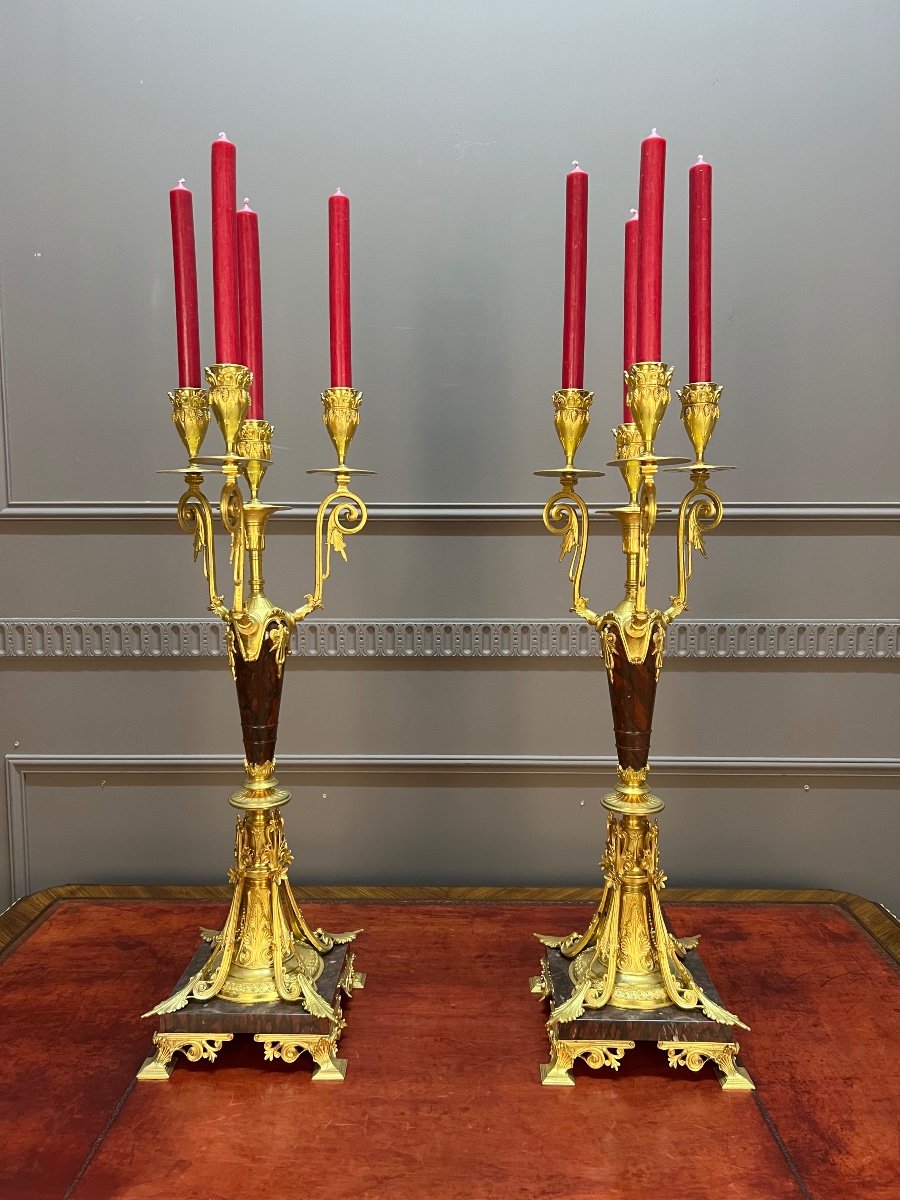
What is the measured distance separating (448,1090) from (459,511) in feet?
2.33

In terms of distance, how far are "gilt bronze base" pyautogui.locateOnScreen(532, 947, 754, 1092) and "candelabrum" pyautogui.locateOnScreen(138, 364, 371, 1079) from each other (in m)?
0.21

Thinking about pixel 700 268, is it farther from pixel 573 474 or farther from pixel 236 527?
pixel 236 527

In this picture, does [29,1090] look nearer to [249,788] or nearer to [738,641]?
[249,788]

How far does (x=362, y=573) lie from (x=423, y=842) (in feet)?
1.34

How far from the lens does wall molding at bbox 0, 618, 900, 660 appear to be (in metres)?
1.22

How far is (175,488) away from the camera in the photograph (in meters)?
1.22

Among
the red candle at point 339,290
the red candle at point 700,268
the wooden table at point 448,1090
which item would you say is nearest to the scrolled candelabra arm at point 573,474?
the red candle at point 700,268

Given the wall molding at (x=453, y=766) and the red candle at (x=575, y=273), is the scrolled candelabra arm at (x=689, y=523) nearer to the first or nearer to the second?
the red candle at (x=575, y=273)

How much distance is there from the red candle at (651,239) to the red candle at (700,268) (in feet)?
0.17

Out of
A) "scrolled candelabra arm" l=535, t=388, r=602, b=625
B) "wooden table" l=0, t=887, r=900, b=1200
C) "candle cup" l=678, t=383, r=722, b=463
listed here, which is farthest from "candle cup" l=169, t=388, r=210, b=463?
"wooden table" l=0, t=887, r=900, b=1200

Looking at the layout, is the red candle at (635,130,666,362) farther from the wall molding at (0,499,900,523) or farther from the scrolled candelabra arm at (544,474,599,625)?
the wall molding at (0,499,900,523)

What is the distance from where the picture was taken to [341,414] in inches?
31.6

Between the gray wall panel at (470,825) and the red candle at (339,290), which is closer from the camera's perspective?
the red candle at (339,290)

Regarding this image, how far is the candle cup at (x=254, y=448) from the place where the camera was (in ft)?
2.62
